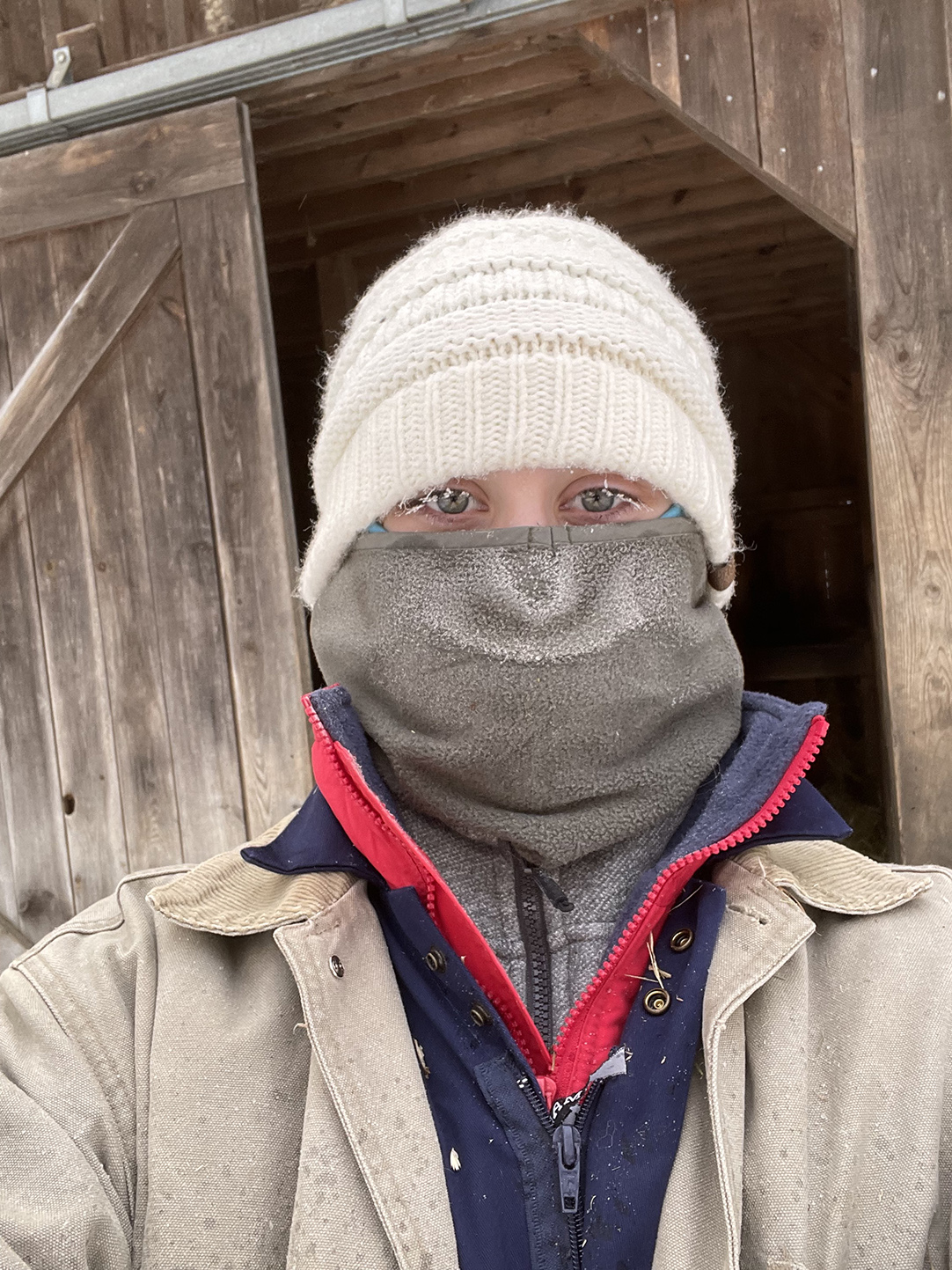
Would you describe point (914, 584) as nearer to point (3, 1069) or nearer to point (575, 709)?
point (575, 709)

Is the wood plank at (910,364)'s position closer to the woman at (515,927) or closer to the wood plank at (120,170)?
the woman at (515,927)

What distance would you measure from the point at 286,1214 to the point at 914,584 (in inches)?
78.7

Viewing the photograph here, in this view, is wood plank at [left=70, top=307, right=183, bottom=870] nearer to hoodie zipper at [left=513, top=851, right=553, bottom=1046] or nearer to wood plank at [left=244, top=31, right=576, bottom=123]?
wood plank at [left=244, top=31, right=576, bottom=123]

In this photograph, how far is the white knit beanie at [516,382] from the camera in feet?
4.12

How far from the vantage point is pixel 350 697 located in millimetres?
1283

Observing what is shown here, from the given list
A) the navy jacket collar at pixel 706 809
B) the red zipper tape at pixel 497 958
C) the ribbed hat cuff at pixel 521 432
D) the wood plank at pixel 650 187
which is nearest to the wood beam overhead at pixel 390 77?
the wood plank at pixel 650 187

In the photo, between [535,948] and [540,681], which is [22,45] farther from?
[535,948]

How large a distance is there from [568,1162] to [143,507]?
7.84 ft

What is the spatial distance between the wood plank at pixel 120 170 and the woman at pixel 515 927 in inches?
63.9

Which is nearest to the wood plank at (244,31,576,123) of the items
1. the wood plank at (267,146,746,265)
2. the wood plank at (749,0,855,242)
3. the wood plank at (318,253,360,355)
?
the wood plank at (749,0,855,242)

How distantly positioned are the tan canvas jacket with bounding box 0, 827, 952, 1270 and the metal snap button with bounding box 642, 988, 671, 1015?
0.20 ft

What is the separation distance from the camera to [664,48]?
Result: 237 cm

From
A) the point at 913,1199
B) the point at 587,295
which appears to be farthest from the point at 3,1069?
the point at 587,295

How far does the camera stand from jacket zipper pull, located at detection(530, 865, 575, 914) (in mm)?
1204
